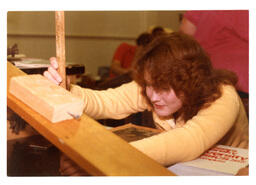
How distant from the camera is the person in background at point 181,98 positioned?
0.80m

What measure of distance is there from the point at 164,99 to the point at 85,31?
2.78 metres

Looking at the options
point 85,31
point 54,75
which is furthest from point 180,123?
point 85,31

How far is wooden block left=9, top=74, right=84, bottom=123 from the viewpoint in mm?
530

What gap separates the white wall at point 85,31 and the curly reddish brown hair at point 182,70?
6.87 feet

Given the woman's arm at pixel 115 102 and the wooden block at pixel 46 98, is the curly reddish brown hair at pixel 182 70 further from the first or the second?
the wooden block at pixel 46 98

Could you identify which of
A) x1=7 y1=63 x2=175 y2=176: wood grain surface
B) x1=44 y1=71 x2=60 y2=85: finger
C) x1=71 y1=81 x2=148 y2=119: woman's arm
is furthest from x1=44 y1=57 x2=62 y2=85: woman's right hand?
x1=71 y1=81 x2=148 y2=119: woman's arm

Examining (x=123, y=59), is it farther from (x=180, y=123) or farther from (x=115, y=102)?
(x=180, y=123)

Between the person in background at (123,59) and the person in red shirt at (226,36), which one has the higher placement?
the person in red shirt at (226,36)

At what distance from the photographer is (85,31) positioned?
3.62m

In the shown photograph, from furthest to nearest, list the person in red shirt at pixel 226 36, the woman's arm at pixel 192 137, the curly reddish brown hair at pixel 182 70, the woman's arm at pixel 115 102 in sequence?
the person in red shirt at pixel 226 36 < the woman's arm at pixel 115 102 < the curly reddish brown hair at pixel 182 70 < the woman's arm at pixel 192 137

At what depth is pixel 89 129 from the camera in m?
0.54

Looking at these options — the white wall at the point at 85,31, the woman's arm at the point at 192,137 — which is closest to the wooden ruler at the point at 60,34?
the woman's arm at the point at 192,137

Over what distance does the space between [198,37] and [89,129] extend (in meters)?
1.34
